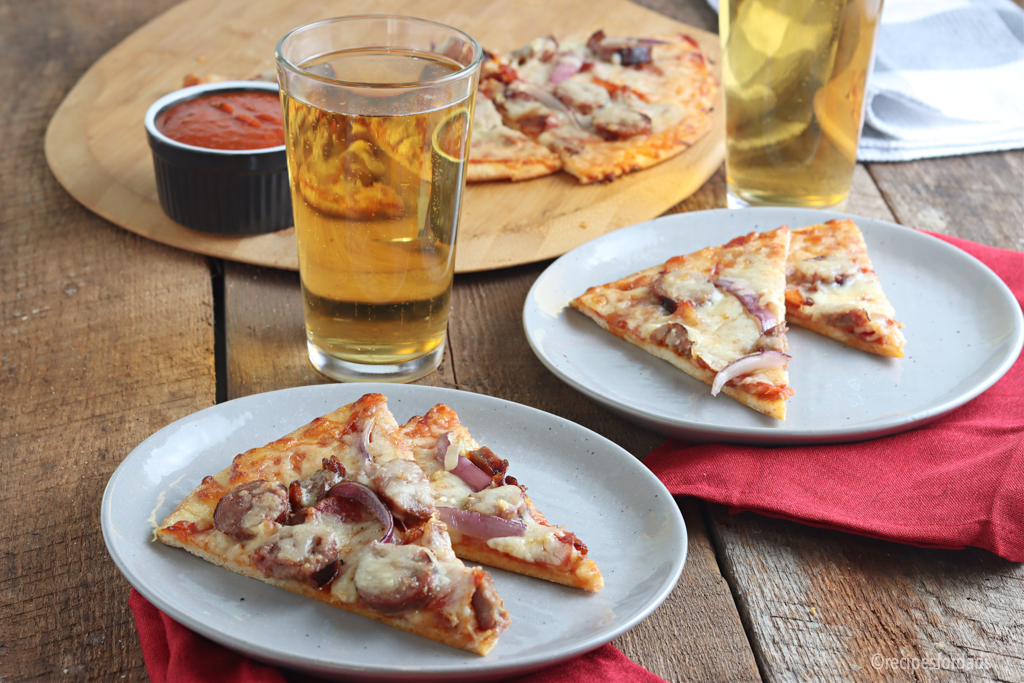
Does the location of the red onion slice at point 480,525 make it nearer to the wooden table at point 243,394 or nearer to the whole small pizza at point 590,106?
the wooden table at point 243,394

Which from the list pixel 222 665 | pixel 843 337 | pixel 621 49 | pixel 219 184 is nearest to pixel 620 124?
pixel 621 49

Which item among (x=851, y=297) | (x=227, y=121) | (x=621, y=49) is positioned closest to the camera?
(x=851, y=297)

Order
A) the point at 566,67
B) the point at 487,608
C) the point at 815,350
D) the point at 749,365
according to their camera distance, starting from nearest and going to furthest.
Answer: the point at 487,608 < the point at 749,365 < the point at 815,350 < the point at 566,67

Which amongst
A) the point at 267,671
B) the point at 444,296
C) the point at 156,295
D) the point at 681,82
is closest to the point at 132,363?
the point at 156,295

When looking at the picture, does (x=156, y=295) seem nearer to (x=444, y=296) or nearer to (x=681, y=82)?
(x=444, y=296)

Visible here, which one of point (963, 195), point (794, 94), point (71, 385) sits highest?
point (794, 94)

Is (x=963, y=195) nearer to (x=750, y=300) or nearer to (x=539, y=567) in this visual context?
(x=750, y=300)
